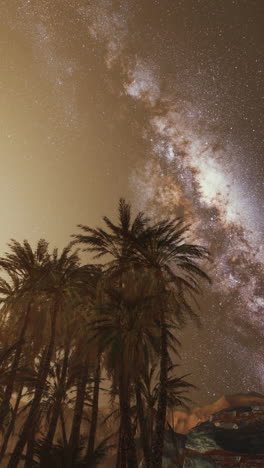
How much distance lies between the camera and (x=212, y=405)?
6750 cm

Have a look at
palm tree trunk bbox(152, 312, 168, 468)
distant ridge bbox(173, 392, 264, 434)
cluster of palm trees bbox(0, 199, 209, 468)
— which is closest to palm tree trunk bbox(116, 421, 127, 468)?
cluster of palm trees bbox(0, 199, 209, 468)

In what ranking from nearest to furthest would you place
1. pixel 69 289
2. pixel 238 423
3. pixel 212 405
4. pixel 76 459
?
pixel 76 459 → pixel 69 289 → pixel 238 423 → pixel 212 405

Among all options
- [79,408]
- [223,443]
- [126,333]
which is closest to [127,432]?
[126,333]

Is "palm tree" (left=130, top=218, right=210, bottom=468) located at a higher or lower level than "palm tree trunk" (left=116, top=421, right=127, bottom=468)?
higher

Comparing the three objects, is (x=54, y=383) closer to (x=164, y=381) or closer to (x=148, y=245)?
(x=164, y=381)

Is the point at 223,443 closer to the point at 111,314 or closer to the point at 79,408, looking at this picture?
the point at 79,408

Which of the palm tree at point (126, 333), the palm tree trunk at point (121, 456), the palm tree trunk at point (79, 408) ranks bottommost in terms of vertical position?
the palm tree trunk at point (121, 456)

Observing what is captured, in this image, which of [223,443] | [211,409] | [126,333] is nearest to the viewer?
[126,333]

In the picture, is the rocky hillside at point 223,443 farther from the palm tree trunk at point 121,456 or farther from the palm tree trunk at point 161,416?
the palm tree trunk at point 161,416

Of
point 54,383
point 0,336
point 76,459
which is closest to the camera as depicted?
point 76,459

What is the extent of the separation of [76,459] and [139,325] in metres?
7.14

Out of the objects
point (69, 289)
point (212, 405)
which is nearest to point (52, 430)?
point (69, 289)

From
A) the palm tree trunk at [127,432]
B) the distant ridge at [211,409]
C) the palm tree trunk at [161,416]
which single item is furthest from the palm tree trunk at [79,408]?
the distant ridge at [211,409]

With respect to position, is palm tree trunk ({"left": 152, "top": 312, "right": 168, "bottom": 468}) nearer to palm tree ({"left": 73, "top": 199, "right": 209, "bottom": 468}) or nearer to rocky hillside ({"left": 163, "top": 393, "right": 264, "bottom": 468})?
palm tree ({"left": 73, "top": 199, "right": 209, "bottom": 468})
